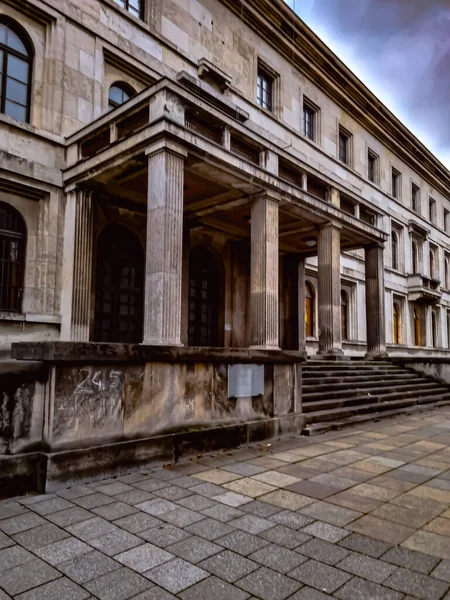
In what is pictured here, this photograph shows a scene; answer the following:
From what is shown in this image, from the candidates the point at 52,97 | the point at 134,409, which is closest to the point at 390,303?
the point at 52,97

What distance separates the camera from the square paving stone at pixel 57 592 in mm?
2635

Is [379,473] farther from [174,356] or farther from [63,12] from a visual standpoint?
[63,12]

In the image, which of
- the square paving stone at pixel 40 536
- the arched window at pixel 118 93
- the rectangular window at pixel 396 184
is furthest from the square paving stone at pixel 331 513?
the rectangular window at pixel 396 184

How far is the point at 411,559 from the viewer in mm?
3236

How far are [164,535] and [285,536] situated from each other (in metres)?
0.96

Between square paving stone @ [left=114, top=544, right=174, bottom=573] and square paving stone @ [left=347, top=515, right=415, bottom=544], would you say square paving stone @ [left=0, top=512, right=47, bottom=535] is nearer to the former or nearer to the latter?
square paving stone @ [left=114, top=544, right=174, bottom=573]

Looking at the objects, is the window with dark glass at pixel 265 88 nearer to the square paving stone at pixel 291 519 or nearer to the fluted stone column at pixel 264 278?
the fluted stone column at pixel 264 278

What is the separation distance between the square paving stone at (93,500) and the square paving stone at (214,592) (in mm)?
1759

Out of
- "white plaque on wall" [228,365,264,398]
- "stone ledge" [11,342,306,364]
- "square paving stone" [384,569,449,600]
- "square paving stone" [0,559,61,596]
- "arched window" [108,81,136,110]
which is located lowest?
"square paving stone" [384,569,449,600]

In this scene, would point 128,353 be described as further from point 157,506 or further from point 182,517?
point 182,517

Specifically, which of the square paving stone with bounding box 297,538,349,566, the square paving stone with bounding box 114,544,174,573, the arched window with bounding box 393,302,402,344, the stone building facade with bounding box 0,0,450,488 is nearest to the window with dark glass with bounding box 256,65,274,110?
the stone building facade with bounding box 0,0,450,488

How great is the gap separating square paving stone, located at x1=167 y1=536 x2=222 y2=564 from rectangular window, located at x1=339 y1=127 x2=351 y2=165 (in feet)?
72.7

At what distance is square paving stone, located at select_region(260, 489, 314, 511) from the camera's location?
433 centimetres

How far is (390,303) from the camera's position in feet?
83.4
